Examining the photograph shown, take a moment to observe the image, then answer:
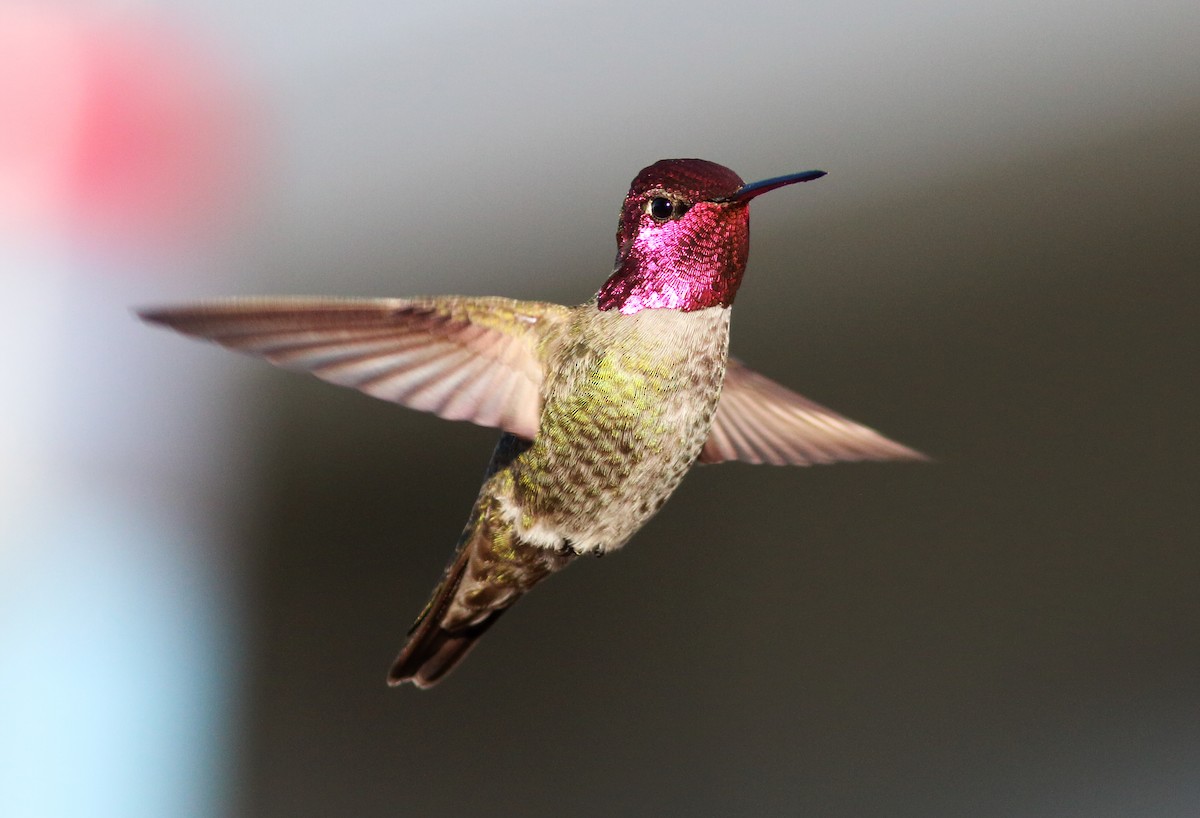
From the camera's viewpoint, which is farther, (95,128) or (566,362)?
(95,128)

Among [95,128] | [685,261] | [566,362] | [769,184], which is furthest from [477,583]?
[95,128]

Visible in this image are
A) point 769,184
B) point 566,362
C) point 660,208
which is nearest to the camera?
point 769,184

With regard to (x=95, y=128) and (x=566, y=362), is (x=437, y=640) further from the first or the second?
(x=95, y=128)

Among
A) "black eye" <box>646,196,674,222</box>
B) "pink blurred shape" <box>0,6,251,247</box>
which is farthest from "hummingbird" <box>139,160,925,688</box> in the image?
"pink blurred shape" <box>0,6,251,247</box>

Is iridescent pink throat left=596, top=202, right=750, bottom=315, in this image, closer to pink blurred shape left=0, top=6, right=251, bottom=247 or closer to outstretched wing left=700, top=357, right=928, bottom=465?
outstretched wing left=700, top=357, right=928, bottom=465

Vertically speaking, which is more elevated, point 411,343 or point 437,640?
point 411,343

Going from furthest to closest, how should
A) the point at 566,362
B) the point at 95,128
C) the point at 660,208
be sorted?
the point at 95,128 < the point at 566,362 < the point at 660,208
